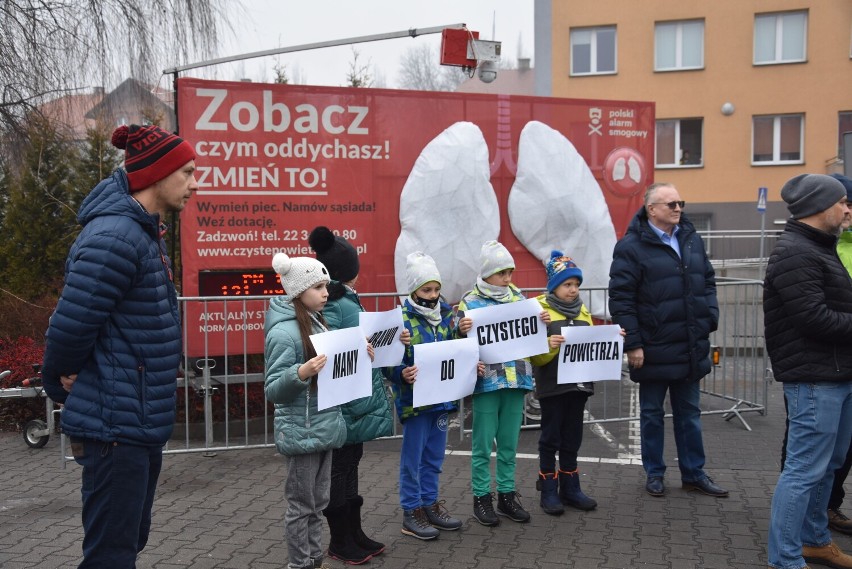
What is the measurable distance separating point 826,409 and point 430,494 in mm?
2364

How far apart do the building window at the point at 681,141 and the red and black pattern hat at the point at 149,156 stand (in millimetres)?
27088

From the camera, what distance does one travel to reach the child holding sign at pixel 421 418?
5250 mm

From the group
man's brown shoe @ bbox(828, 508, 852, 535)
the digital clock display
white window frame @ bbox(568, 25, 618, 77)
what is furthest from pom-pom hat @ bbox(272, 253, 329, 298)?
white window frame @ bbox(568, 25, 618, 77)

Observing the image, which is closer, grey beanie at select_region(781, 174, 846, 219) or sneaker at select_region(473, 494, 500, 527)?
grey beanie at select_region(781, 174, 846, 219)

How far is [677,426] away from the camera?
615cm

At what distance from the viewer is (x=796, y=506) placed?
4.45 m

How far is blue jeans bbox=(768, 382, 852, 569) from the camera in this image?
4.44m

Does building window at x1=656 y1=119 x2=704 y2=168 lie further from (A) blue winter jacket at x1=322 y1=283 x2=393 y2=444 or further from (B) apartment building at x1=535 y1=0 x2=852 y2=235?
(A) blue winter jacket at x1=322 y1=283 x2=393 y2=444

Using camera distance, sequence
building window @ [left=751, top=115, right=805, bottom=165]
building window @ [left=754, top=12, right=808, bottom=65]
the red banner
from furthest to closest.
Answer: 1. building window @ [left=751, top=115, right=805, bottom=165]
2. building window @ [left=754, top=12, right=808, bottom=65]
3. the red banner

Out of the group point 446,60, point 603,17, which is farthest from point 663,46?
point 446,60

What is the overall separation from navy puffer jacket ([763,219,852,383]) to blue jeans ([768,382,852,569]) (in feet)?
0.29

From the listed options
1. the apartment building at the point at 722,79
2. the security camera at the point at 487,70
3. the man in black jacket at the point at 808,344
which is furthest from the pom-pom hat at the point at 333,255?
the apartment building at the point at 722,79

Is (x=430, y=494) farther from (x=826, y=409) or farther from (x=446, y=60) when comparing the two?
(x=446, y=60)

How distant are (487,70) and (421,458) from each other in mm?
5708
